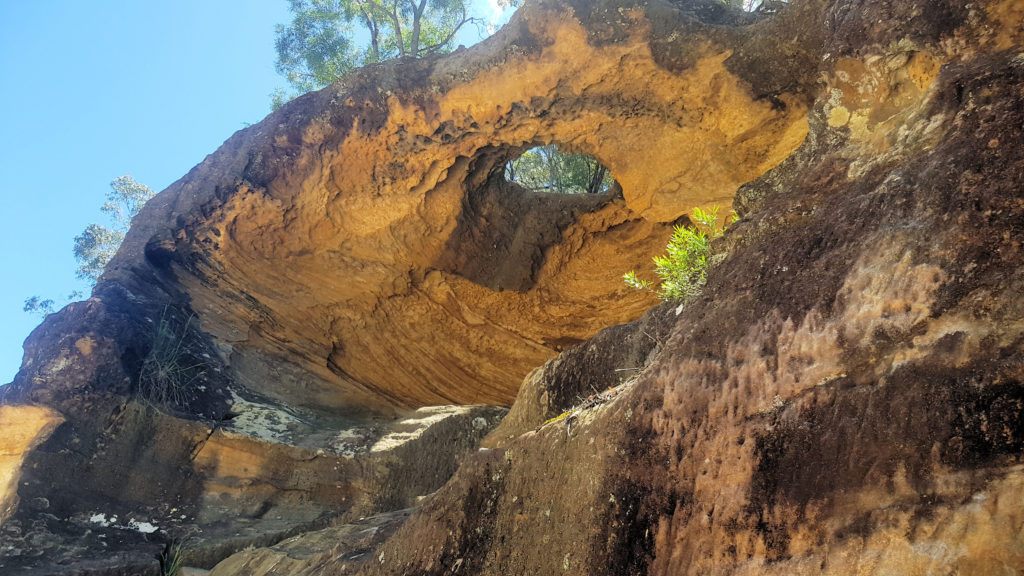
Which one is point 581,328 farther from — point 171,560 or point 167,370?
point 171,560

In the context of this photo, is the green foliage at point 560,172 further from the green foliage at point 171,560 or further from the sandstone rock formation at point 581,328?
the green foliage at point 171,560

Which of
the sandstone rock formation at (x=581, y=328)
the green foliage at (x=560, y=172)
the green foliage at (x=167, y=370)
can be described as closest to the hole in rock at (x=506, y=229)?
the sandstone rock formation at (x=581, y=328)

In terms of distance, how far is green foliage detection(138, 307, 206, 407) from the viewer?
22.6 feet

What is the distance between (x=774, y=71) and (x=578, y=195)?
304 cm

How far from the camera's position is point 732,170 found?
6.14 metres

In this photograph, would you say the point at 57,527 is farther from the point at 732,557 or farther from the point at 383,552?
the point at 732,557

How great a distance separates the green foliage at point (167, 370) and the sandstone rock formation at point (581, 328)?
0.05 meters

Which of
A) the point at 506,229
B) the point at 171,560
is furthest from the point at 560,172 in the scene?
the point at 171,560

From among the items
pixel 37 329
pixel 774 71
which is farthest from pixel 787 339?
pixel 37 329

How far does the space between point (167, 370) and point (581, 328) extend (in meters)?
4.92

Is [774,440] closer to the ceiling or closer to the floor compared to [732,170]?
closer to the floor

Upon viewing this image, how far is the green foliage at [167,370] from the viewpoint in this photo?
690 cm

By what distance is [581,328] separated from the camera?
27.7ft

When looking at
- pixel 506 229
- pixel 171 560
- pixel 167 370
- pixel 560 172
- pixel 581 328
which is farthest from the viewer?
pixel 560 172
